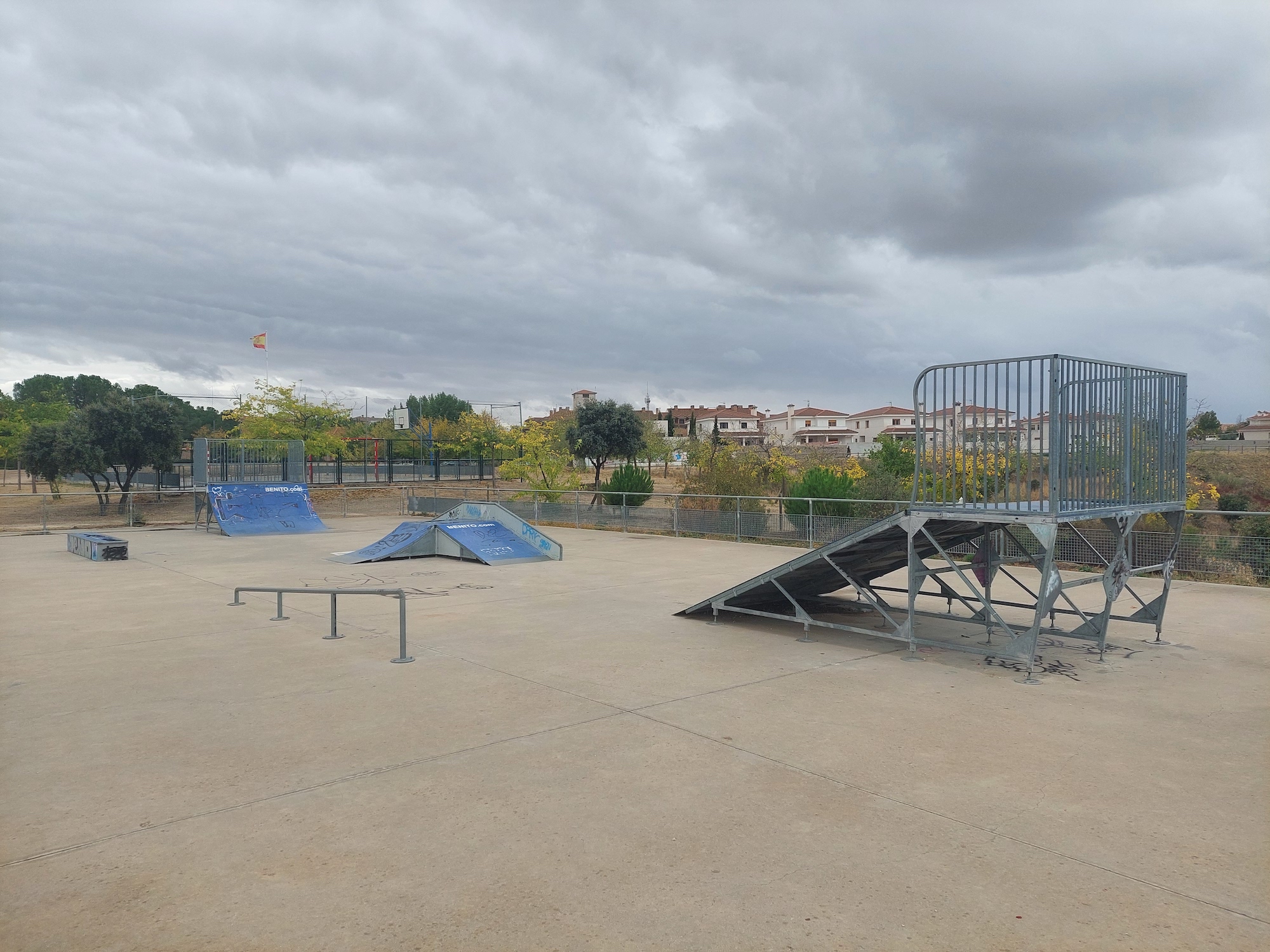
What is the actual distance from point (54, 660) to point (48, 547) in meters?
15.0

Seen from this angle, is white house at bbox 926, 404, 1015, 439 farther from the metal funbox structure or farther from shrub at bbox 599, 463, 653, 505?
shrub at bbox 599, 463, 653, 505

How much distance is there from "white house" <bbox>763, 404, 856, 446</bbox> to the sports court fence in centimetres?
8471

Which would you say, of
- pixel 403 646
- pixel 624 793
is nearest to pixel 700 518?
pixel 403 646

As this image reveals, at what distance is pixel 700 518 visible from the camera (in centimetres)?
2234

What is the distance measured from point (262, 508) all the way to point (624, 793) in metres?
23.8

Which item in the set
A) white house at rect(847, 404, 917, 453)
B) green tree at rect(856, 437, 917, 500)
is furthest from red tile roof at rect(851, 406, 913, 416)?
green tree at rect(856, 437, 917, 500)

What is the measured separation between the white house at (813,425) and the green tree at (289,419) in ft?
263

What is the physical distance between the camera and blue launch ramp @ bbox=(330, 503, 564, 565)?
17.9 m

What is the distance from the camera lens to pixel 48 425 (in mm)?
33906

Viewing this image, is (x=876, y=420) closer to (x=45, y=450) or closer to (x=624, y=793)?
(x=45, y=450)

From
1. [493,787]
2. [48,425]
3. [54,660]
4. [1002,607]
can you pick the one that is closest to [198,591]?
[54,660]

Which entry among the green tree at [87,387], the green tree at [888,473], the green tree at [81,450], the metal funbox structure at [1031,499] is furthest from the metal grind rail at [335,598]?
the green tree at [87,387]

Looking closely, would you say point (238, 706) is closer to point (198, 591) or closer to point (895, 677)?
point (895, 677)

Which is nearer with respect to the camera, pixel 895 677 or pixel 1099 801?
pixel 1099 801
